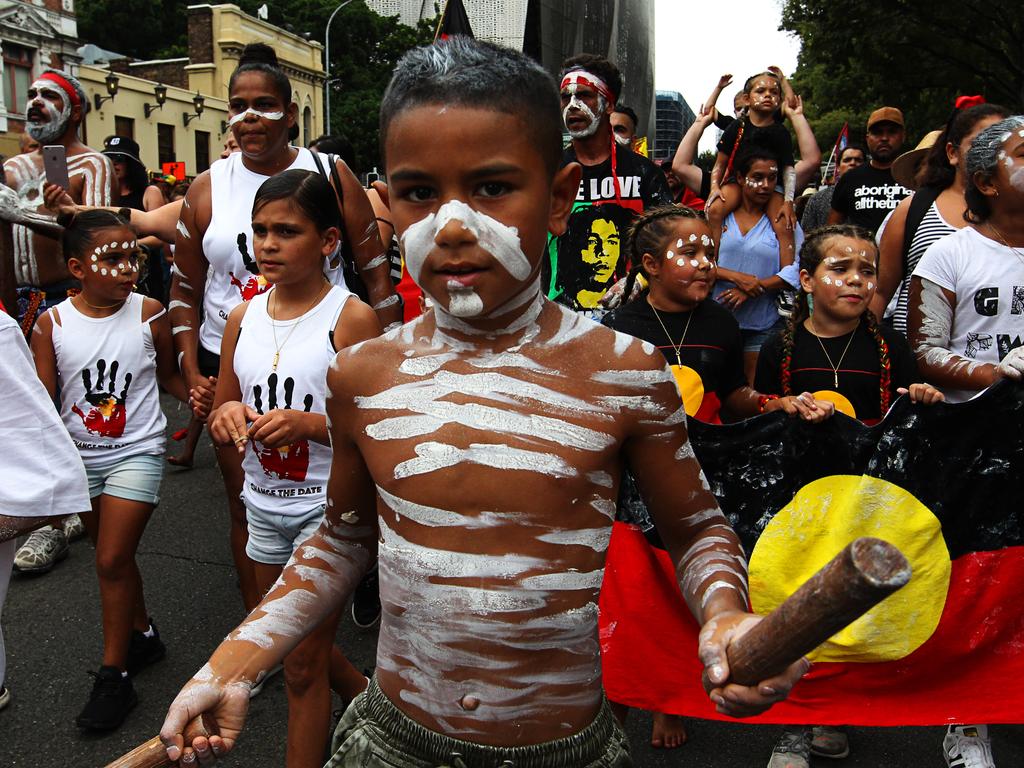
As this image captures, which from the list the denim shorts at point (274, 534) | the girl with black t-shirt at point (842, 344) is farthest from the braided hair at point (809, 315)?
the denim shorts at point (274, 534)

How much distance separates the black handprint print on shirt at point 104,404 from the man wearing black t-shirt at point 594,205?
2165 millimetres

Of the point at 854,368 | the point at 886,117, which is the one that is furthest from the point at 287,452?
the point at 886,117

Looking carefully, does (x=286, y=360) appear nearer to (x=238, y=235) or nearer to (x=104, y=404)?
(x=238, y=235)

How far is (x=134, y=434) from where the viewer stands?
3.79m

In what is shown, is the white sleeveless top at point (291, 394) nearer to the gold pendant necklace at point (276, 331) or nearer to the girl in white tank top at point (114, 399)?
the gold pendant necklace at point (276, 331)

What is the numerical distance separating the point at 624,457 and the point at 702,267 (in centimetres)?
218

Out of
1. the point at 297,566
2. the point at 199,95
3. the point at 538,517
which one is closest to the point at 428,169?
the point at 538,517

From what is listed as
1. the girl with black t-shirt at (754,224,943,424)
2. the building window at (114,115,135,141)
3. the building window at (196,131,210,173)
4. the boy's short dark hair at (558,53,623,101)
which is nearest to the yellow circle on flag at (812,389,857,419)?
the girl with black t-shirt at (754,224,943,424)

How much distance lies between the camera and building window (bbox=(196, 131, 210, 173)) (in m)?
45.9

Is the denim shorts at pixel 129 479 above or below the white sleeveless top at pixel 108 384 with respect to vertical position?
below

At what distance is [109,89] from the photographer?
35.2m

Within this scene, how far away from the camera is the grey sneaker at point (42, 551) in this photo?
4.82 m

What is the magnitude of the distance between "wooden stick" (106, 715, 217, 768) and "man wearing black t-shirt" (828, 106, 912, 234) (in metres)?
5.69

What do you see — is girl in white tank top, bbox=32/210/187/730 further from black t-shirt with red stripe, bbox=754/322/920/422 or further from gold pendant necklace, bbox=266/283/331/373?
black t-shirt with red stripe, bbox=754/322/920/422
